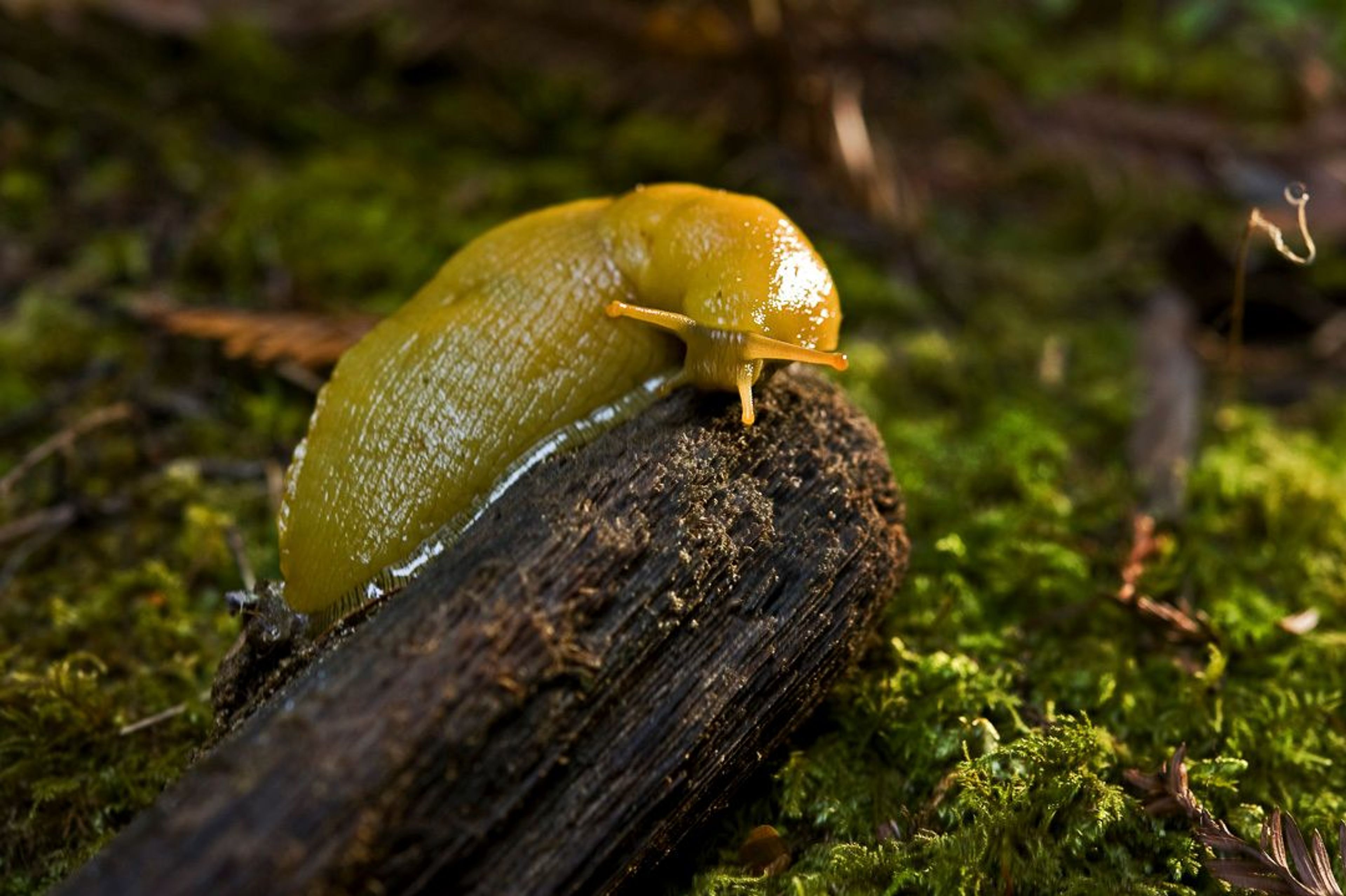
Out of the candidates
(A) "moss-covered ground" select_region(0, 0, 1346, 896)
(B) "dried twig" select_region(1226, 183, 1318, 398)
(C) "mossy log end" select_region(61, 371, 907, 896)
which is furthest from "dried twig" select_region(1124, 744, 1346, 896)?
(B) "dried twig" select_region(1226, 183, 1318, 398)

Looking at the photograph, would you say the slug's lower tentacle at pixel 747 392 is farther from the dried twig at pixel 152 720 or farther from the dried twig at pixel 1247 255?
the dried twig at pixel 152 720

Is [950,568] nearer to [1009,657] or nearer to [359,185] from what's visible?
[1009,657]

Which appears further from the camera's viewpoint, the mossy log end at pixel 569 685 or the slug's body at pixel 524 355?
the slug's body at pixel 524 355

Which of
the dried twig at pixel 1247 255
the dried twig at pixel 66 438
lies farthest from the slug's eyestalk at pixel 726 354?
the dried twig at pixel 66 438

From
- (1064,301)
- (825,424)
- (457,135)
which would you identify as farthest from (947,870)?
(457,135)

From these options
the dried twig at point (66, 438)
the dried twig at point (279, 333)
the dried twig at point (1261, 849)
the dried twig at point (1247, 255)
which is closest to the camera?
the dried twig at point (1261, 849)

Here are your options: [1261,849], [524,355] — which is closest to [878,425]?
[524,355]
